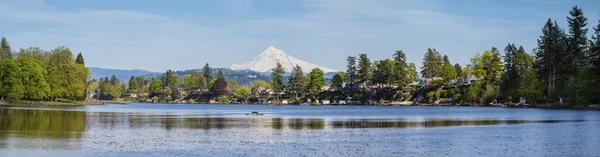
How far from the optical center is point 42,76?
123 m

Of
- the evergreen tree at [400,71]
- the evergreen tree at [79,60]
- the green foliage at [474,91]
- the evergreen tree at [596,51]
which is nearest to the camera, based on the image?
the evergreen tree at [596,51]

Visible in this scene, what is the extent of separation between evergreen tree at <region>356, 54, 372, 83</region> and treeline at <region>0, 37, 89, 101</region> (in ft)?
270

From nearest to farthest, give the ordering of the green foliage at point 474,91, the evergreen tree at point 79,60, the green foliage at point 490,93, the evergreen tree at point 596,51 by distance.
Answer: the evergreen tree at point 596,51 → the green foliage at point 490,93 → the green foliage at point 474,91 → the evergreen tree at point 79,60

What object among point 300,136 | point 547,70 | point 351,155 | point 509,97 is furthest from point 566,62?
point 351,155

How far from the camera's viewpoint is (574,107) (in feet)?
359

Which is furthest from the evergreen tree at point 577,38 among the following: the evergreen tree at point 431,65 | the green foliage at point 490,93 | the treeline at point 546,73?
the evergreen tree at point 431,65

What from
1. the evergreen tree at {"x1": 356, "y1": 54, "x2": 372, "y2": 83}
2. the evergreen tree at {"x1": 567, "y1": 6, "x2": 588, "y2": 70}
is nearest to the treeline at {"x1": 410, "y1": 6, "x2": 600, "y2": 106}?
the evergreen tree at {"x1": 567, "y1": 6, "x2": 588, "y2": 70}

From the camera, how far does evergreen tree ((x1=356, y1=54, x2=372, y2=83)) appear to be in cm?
19562

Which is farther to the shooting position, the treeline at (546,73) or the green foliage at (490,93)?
the green foliage at (490,93)

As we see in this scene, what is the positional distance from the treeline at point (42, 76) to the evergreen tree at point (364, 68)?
82.4 meters

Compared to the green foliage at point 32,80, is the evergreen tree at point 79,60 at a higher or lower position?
higher

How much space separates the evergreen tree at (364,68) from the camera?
196 m

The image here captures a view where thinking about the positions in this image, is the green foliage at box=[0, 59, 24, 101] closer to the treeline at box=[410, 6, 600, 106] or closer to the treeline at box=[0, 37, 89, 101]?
the treeline at box=[0, 37, 89, 101]

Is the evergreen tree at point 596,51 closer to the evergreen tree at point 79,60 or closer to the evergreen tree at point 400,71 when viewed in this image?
the evergreen tree at point 400,71
